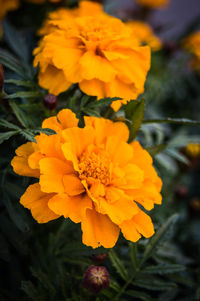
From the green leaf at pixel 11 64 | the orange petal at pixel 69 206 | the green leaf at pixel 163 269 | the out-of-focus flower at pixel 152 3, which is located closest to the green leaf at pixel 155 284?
the green leaf at pixel 163 269

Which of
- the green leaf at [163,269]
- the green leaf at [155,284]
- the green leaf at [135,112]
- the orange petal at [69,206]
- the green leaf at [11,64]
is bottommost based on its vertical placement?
the green leaf at [155,284]

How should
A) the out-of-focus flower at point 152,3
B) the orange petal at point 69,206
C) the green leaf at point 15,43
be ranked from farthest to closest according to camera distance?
1. the out-of-focus flower at point 152,3
2. the green leaf at point 15,43
3. the orange petal at point 69,206

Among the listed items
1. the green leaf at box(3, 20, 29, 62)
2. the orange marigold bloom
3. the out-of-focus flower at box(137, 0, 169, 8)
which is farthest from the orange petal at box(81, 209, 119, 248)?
the out-of-focus flower at box(137, 0, 169, 8)

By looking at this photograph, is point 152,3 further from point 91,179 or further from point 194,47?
point 91,179

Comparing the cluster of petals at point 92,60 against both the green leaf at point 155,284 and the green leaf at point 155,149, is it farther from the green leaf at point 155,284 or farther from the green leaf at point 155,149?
the green leaf at point 155,284

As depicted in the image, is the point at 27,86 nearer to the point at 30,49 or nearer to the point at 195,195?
the point at 30,49

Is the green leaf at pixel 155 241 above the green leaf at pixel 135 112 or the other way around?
the other way around

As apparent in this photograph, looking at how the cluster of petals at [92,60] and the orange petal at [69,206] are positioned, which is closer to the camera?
the orange petal at [69,206]

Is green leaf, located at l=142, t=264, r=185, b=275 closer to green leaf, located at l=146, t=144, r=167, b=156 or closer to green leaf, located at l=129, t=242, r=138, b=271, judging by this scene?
green leaf, located at l=129, t=242, r=138, b=271
